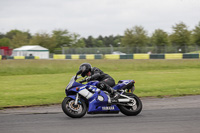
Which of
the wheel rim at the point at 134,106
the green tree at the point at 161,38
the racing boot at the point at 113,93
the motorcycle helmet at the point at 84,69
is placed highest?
the green tree at the point at 161,38

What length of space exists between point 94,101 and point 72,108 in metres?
0.62

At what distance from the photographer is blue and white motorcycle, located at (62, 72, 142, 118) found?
27.5 ft

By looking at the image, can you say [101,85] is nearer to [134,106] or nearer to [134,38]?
[134,106]

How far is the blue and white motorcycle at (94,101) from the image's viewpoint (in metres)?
8.39

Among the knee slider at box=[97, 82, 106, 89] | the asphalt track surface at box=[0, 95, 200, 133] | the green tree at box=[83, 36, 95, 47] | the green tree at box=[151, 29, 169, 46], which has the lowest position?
the asphalt track surface at box=[0, 95, 200, 133]

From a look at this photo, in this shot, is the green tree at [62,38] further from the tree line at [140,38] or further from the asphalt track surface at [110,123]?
the asphalt track surface at [110,123]

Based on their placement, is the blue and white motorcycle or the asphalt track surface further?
the blue and white motorcycle

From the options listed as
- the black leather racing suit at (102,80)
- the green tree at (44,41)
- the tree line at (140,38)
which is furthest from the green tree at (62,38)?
the black leather racing suit at (102,80)

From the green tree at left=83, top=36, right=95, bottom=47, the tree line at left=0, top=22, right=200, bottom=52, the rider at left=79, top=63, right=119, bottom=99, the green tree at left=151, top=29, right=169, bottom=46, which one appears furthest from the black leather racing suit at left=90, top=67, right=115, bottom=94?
the green tree at left=83, top=36, right=95, bottom=47

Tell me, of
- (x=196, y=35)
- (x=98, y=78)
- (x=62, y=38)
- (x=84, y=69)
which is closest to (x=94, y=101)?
(x=98, y=78)

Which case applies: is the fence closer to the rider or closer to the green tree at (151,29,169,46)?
the green tree at (151,29,169,46)

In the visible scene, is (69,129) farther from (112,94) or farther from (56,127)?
(112,94)

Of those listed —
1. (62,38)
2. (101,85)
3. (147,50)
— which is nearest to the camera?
(101,85)

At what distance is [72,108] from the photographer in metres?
8.38
